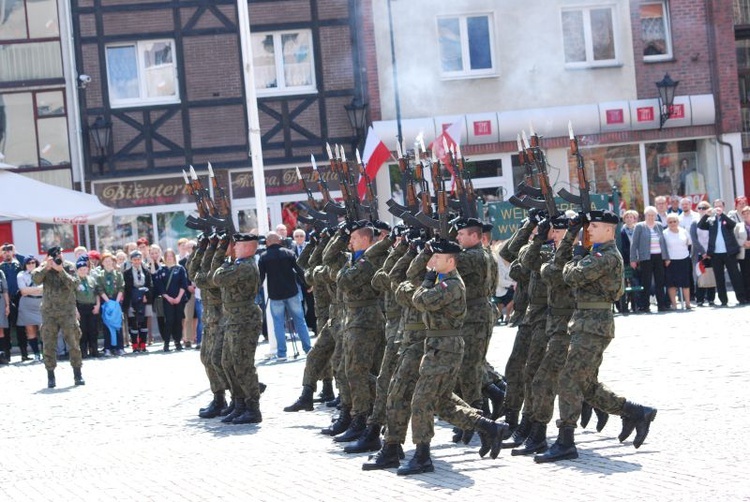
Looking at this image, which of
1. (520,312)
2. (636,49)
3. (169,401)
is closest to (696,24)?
(636,49)

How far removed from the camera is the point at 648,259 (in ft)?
74.4

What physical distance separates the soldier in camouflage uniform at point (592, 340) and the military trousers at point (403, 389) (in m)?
0.99

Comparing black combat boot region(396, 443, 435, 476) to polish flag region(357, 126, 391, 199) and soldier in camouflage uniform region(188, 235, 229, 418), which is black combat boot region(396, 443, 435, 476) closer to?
soldier in camouflage uniform region(188, 235, 229, 418)

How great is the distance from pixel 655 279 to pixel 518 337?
39.6 feet

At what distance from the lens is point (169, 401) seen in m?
15.7

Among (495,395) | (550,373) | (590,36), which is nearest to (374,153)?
(495,395)

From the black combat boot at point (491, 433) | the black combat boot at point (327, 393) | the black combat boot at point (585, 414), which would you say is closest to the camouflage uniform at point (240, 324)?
the black combat boot at point (327, 393)

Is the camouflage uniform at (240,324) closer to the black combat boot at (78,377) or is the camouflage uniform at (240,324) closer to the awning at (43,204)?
the black combat boot at (78,377)

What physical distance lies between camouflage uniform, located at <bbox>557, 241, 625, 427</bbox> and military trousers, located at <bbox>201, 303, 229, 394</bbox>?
193 inches

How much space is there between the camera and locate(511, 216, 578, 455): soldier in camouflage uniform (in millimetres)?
10359

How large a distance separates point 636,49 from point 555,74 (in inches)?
77.3

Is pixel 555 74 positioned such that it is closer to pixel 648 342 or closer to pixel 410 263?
pixel 648 342

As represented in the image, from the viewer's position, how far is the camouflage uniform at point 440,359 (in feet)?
31.8

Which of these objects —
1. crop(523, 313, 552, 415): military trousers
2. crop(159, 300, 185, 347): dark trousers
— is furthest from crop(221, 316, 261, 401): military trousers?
crop(159, 300, 185, 347): dark trousers
